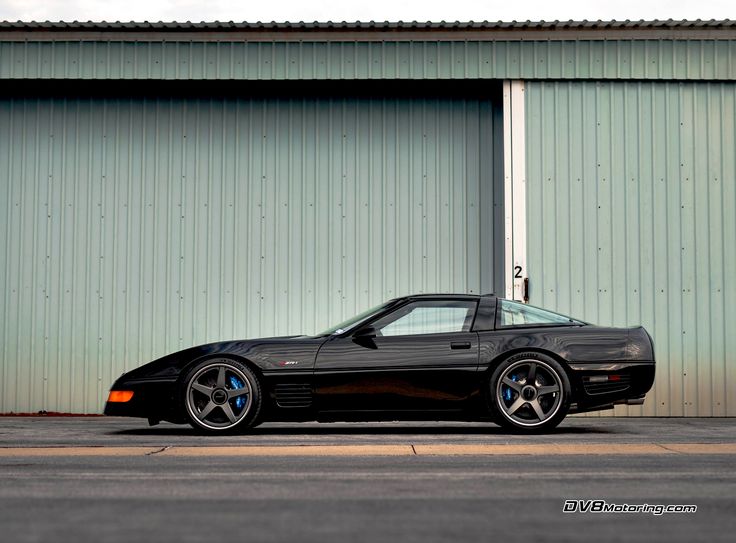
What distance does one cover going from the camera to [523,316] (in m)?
9.75

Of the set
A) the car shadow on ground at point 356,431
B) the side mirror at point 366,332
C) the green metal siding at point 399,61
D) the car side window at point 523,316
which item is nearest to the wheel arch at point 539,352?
Answer: the car side window at point 523,316

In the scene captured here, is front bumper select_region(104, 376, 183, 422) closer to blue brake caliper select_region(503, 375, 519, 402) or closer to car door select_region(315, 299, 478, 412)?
car door select_region(315, 299, 478, 412)

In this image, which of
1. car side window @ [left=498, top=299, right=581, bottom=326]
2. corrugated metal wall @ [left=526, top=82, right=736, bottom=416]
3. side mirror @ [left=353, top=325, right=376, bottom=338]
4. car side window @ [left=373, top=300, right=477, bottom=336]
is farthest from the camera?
corrugated metal wall @ [left=526, top=82, right=736, bottom=416]

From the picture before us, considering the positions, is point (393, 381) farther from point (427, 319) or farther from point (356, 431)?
point (356, 431)

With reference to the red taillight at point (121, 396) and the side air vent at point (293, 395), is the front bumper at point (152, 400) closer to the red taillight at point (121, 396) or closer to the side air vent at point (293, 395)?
the red taillight at point (121, 396)

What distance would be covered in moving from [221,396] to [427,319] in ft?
6.10

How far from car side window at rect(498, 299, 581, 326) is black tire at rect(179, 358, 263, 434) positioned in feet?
7.15

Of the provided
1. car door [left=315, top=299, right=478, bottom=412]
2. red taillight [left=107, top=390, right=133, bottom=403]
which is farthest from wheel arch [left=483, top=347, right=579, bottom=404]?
red taillight [left=107, top=390, right=133, bottom=403]

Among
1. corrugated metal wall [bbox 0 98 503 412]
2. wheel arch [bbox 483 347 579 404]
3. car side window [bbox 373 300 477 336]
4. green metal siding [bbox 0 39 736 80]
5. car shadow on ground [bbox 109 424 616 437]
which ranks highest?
green metal siding [bbox 0 39 736 80]

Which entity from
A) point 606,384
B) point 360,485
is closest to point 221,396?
point 606,384

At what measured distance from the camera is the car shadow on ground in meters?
9.62

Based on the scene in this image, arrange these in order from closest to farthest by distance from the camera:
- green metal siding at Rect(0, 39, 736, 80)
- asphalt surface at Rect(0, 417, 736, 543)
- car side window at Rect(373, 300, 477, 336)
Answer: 1. asphalt surface at Rect(0, 417, 736, 543)
2. car side window at Rect(373, 300, 477, 336)
3. green metal siding at Rect(0, 39, 736, 80)

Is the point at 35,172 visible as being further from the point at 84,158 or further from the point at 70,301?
the point at 70,301

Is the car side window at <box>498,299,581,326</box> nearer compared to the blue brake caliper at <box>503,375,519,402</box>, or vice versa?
the blue brake caliper at <box>503,375,519,402</box>
